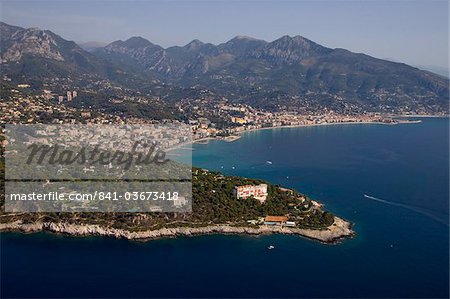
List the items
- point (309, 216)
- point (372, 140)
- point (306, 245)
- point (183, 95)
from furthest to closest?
point (183, 95) < point (372, 140) < point (309, 216) < point (306, 245)

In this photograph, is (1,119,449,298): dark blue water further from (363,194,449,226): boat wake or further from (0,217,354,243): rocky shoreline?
(0,217,354,243): rocky shoreline

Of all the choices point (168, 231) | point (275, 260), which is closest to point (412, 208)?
point (275, 260)

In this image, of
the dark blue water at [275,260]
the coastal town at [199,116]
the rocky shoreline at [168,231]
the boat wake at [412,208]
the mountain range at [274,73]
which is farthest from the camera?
the mountain range at [274,73]

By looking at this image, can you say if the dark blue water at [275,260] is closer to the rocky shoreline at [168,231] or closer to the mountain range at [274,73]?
the rocky shoreline at [168,231]

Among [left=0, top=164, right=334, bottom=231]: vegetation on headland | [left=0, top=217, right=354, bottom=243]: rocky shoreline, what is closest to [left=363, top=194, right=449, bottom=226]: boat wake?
[left=0, top=164, right=334, bottom=231]: vegetation on headland

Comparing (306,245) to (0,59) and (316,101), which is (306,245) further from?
(0,59)

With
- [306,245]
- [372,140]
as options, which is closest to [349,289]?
[306,245]

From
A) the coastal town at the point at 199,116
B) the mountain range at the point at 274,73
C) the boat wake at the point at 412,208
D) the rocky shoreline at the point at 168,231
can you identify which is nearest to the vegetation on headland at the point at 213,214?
the rocky shoreline at the point at 168,231
